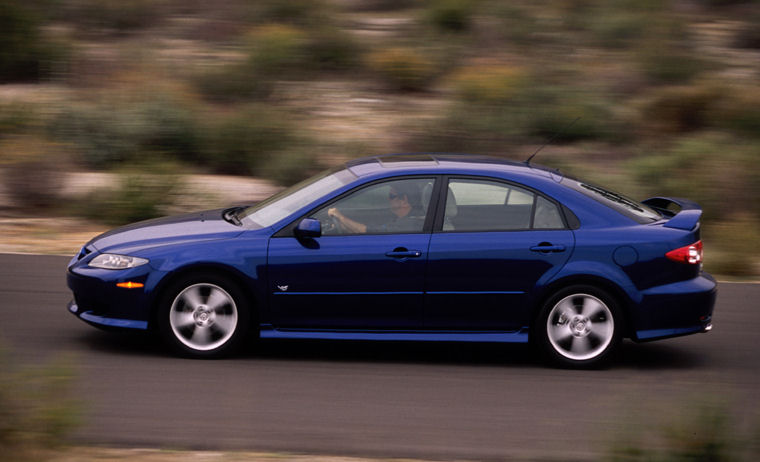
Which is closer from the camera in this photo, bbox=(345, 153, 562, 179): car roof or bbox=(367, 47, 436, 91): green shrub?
bbox=(345, 153, 562, 179): car roof

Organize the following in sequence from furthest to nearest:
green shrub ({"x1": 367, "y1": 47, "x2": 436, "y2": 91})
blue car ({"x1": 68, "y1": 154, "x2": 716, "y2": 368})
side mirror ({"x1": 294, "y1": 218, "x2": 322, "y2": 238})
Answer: green shrub ({"x1": 367, "y1": 47, "x2": 436, "y2": 91}), blue car ({"x1": 68, "y1": 154, "x2": 716, "y2": 368}), side mirror ({"x1": 294, "y1": 218, "x2": 322, "y2": 238})

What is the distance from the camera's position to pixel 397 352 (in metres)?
7.74

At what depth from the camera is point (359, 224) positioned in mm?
7293

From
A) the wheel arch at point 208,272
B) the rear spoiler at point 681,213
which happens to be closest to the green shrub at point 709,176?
the rear spoiler at point 681,213

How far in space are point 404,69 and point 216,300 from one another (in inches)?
613

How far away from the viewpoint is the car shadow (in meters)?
7.48

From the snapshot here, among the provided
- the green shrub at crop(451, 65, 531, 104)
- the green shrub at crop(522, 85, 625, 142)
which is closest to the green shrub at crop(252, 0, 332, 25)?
the green shrub at crop(451, 65, 531, 104)

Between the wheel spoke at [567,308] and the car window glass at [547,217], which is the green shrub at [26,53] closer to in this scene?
the car window glass at [547,217]

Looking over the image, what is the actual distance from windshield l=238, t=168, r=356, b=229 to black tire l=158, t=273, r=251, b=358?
1.90 feet

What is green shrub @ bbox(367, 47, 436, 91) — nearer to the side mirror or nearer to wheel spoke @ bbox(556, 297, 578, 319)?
wheel spoke @ bbox(556, 297, 578, 319)

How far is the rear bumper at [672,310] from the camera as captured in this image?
7.28 m

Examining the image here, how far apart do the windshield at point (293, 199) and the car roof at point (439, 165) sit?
5.9 inches

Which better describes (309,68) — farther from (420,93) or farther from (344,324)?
(344,324)

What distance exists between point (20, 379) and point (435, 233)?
337cm
